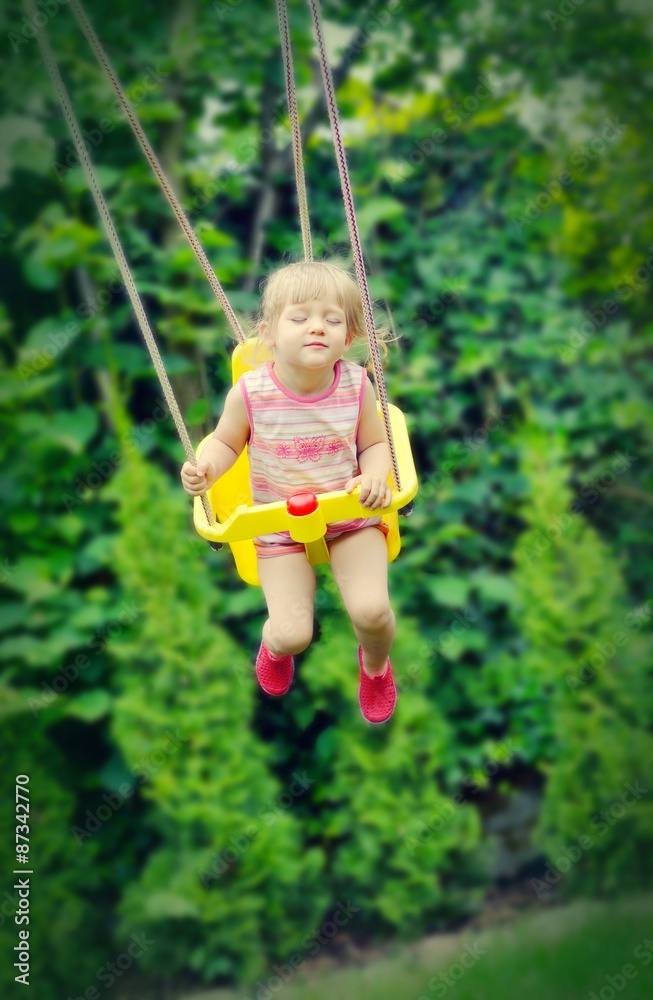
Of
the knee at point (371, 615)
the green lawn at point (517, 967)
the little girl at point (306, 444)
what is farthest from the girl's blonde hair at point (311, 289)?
the green lawn at point (517, 967)

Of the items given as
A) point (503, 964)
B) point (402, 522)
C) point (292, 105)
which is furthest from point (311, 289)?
point (503, 964)

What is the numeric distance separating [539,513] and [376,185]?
0.95 metres

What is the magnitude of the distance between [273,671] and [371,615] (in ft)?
0.70

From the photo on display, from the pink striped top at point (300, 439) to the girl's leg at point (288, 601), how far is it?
0.03 m

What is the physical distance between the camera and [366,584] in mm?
1488

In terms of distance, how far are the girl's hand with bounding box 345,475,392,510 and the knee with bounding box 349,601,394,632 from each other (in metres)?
0.13

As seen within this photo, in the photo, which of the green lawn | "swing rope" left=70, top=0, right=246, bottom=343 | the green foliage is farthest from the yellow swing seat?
the green lawn

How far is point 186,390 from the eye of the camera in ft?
8.97

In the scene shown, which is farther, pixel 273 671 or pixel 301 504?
pixel 273 671

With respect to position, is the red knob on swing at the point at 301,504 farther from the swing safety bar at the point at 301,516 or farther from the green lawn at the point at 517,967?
the green lawn at the point at 517,967

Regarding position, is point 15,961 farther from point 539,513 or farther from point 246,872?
point 539,513

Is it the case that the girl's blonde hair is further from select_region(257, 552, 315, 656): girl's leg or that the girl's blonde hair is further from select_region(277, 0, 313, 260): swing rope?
select_region(257, 552, 315, 656): girl's leg

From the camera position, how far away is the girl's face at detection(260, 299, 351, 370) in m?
1.47

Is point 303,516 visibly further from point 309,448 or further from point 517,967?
point 517,967
